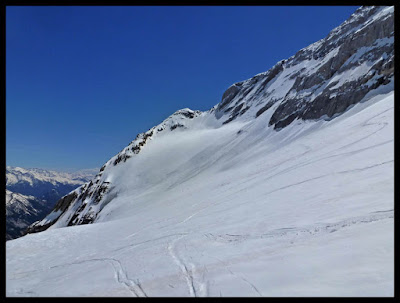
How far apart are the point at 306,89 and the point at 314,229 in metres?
49.4

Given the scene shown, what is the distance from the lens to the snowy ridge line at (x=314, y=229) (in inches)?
391

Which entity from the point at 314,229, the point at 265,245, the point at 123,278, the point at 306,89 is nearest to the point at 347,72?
the point at 306,89

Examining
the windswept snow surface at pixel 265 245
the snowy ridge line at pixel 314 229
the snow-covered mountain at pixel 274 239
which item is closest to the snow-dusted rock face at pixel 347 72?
the snow-covered mountain at pixel 274 239

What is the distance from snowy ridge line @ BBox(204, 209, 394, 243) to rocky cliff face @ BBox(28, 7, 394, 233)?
29625mm

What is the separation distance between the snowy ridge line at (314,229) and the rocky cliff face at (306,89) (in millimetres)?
29625

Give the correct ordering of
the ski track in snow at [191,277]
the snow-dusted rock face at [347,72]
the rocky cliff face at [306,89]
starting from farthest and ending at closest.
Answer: the rocky cliff face at [306,89], the snow-dusted rock face at [347,72], the ski track in snow at [191,277]

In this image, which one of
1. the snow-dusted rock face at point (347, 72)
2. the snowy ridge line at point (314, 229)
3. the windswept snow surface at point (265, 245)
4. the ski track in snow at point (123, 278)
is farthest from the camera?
the snow-dusted rock face at point (347, 72)

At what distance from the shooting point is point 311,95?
49656 millimetres

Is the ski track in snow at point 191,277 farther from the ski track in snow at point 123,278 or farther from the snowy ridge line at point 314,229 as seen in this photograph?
the snowy ridge line at point 314,229

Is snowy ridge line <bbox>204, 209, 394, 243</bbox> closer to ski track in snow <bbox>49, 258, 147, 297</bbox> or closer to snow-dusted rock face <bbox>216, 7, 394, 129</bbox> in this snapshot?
ski track in snow <bbox>49, 258, 147, 297</bbox>

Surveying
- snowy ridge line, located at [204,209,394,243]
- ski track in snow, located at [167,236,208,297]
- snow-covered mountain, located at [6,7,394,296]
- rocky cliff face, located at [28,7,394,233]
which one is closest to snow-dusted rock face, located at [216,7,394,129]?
rocky cliff face, located at [28,7,394,233]

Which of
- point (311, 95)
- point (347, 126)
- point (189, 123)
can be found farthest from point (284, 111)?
point (189, 123)

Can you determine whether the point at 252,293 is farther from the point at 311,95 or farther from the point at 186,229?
the point at 311,95

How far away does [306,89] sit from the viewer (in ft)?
177
